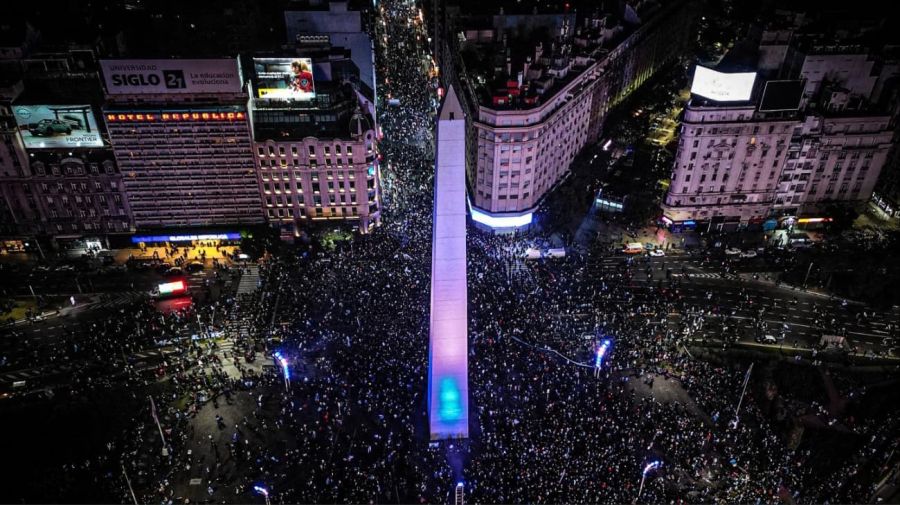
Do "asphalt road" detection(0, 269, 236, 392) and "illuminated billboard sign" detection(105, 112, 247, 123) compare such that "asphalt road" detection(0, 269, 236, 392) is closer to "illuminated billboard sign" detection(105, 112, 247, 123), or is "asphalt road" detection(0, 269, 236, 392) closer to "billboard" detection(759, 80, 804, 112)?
"illuminated billboard sign" detection(105, 112, 247, 123)

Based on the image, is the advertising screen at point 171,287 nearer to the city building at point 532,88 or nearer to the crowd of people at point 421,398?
the crowd of people at point 421,398

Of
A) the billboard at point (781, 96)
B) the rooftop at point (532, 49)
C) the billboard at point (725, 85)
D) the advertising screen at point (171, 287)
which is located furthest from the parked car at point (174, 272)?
the billboard at point (781, 96)

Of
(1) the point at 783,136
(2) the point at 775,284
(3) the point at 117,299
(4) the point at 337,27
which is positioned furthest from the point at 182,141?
(1) the point at 783,136

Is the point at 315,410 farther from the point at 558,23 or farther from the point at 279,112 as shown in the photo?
the point at 558,23

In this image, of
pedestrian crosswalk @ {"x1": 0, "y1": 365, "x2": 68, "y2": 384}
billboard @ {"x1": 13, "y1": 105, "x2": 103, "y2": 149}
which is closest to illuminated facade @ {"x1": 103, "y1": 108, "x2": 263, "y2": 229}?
billboard @ {"x1": 13, "y1": 105, "x2": 103, "y2": 149}

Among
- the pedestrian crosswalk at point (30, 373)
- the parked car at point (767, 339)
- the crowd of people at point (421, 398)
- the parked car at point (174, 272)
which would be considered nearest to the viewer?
the crowd of people at point (421, 398)

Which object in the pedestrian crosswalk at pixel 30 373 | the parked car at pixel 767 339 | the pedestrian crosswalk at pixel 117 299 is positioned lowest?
the pedestrian crosswalk at pixel 30 373

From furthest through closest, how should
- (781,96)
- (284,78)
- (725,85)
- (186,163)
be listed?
(284,78) → (186,163) → (781,96) → (725,85)

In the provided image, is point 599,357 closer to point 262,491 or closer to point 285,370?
point 285,370
